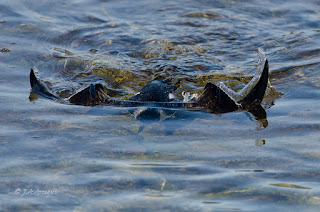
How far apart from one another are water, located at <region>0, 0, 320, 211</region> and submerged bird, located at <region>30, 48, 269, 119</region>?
125mm

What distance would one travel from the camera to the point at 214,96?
13.4 feet

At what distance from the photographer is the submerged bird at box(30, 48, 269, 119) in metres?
4.03

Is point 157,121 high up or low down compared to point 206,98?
down

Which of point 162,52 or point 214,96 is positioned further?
point 162,52

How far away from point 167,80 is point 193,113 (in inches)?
49.3

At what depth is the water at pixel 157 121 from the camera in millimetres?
2725

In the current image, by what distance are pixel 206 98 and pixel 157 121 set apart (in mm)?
639

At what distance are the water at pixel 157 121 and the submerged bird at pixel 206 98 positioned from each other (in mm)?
125

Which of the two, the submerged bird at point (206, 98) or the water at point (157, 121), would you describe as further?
the submerged bird at point (206, 98)

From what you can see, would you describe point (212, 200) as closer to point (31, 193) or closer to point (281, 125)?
point (31, 193)

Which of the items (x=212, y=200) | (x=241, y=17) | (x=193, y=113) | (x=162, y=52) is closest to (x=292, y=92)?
(x=193, y=113)

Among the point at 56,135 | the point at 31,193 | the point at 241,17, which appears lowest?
the point at 31,193

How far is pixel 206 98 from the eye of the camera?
4.16m

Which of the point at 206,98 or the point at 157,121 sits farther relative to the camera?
the point at 206,98
